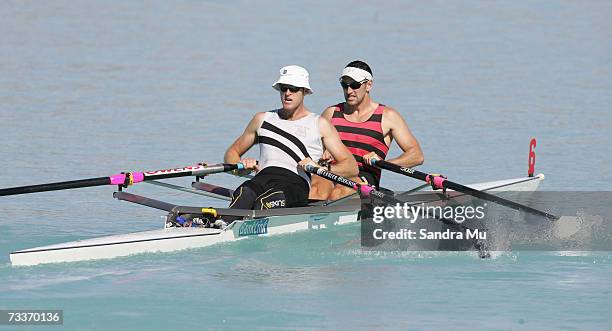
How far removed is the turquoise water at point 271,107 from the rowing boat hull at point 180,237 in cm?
12

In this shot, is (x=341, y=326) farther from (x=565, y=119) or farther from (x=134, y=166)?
(x=565, y=119)

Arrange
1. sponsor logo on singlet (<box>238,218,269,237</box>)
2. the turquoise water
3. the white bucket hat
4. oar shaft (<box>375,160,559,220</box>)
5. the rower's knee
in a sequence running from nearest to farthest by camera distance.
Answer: the turquoise water → sponsor logo on singlet (<box>238,218,269,237</box>) → the white bucket hat → oar shaft (<box>375,160,559,220</box>) → the rower's knee

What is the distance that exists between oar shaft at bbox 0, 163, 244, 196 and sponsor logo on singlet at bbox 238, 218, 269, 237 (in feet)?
3.52

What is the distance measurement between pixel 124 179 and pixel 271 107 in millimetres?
8915

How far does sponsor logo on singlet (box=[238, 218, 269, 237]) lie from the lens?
11.8 meters

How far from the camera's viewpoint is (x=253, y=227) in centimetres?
1186

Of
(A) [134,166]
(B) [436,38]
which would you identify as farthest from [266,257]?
(B) [436,38]

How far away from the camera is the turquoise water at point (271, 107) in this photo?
9.88 meters

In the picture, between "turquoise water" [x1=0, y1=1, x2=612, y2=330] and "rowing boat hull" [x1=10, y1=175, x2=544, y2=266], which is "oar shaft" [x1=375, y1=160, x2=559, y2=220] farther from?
"turquoise water" [x1=0, y1=1, x2=612, y2=330]

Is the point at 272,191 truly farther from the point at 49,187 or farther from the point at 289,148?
the point at 49,187

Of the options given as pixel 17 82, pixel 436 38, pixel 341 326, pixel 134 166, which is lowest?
pixel 341 326

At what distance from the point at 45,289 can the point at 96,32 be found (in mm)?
19986

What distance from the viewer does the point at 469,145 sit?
59.6 feet

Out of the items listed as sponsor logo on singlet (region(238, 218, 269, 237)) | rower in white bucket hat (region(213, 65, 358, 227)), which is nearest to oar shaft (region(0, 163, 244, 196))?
rower in white bucket hat (region(213, 65, 358, 227))
